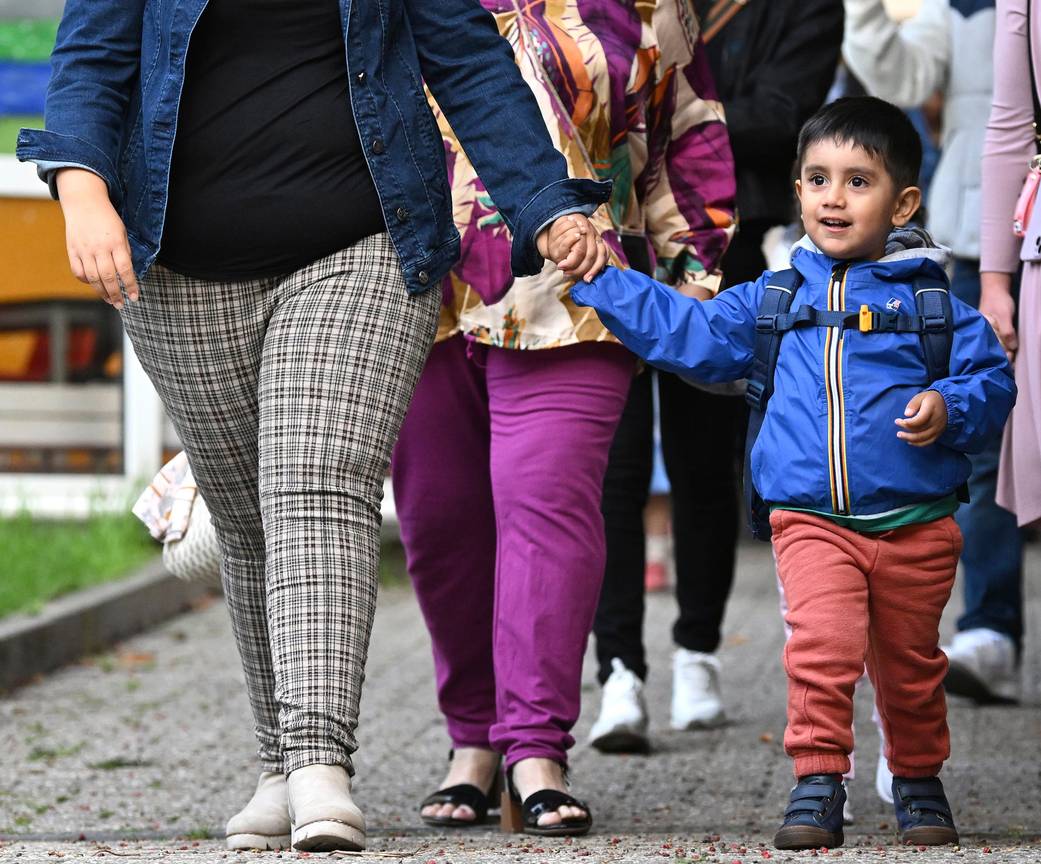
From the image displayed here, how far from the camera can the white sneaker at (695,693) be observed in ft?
16.9

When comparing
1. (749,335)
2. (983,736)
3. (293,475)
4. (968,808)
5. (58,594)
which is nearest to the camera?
(293,475)

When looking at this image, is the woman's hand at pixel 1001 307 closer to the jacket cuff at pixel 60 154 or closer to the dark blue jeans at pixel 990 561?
the dark blue jeans at pixel 990 561

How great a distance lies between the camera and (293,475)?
3123 mm

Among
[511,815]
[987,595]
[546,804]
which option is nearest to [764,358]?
[546,804]

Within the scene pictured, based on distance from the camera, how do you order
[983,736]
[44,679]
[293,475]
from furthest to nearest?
[44,679]
[983,736]
[293,475]

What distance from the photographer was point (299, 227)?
3.18 metres

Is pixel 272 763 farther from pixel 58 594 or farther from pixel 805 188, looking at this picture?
pixel 58 594

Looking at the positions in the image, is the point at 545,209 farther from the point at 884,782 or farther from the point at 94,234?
the point at 884,782

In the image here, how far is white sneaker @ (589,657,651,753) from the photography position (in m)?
4.75

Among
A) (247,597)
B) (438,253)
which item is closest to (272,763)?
(247,597)

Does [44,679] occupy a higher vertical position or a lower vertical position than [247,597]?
lower

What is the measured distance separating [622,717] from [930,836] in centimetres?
155

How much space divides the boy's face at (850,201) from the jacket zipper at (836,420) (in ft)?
0.59

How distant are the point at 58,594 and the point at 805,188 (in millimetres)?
4365
